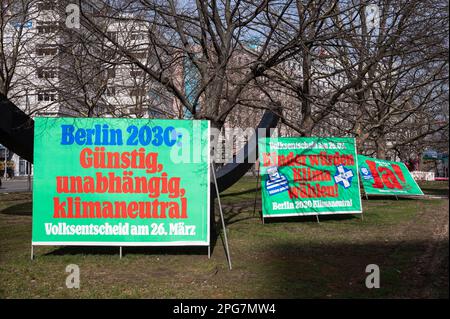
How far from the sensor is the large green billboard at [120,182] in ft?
26.5

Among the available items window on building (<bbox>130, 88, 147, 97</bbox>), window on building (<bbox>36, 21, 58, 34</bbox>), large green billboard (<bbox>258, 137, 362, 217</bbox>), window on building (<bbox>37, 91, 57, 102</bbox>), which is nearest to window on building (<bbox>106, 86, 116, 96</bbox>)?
window on building (<bbox>130, 88, 147, 97</bbox>)

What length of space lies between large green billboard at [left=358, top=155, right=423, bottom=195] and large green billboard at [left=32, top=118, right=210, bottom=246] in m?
12.4

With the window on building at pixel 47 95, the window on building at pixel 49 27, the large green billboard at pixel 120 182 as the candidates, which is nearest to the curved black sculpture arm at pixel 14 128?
the large green billboard at pixel 120 182

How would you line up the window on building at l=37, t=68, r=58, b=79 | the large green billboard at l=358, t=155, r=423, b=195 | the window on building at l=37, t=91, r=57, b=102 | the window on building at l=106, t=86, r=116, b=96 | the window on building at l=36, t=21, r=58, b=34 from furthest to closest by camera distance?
1. the window on building at l=106, t=86, r=116, b=96
2. the large green billboard at l=358, t=155, r=423, b=195
3. the window on building at l=37, t=91, r=57, b=102
4. the window on building at l=37, t=68, r=58, b=79
5. the window on building at l=36, t=21, r=58, b=34

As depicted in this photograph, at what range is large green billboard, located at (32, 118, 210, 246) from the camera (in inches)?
318

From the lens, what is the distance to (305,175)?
492 inches

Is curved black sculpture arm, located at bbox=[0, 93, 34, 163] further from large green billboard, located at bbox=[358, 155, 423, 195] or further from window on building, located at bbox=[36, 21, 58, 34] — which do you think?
large green billboard, located at bbox=[358, 155, 423, 195]

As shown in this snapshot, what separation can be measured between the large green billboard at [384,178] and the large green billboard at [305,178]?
6.32m

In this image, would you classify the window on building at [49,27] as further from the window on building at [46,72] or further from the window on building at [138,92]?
the window on building at [138,92]

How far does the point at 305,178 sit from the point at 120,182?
5998 millimetres

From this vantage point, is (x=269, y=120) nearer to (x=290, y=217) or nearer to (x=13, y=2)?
(x=290, y=217)

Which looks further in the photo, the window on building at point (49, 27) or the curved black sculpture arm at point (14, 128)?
the window on building at point (49, 27)

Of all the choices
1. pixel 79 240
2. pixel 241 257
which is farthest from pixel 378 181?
pixel 79 240

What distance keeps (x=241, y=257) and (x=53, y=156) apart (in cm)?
395
